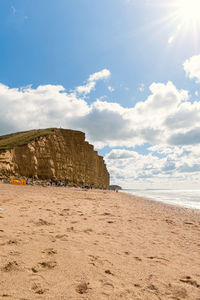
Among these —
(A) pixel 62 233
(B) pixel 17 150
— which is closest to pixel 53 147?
(B) pixel 17 150

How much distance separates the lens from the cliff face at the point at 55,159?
33188 mm

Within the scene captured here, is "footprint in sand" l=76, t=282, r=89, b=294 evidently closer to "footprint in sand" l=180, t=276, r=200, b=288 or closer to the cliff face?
"footprint in sand" l=180, t=276, r=200, b=288

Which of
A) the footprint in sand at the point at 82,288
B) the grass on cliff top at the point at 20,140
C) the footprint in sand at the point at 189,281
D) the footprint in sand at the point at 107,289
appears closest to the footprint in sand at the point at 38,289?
the footprint in sand at the point at 82,288

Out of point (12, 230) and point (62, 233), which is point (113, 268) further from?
point (12, 230)

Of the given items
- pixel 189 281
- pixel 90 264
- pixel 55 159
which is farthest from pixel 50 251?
pixel 55 159

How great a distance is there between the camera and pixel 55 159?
40875 millimetres

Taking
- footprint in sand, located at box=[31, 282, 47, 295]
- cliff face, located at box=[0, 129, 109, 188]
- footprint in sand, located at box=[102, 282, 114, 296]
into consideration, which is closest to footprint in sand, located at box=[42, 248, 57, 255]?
footprint in sand, located at box=[31, 282, 47, 295]

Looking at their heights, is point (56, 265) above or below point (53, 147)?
below

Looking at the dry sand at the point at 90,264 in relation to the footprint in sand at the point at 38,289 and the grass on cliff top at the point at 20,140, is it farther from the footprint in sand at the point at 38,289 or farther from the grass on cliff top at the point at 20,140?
the grass on cliff top at the point at 20,140

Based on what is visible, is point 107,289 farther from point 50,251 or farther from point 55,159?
point 55,159

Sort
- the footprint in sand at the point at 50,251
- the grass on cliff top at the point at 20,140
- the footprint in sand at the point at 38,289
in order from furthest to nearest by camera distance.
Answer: the grass on cliff top at the point at 20,140
the footprint in sand at the point at 50,251
the footprint in sand at the point at 38,289

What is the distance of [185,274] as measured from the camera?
376 cm

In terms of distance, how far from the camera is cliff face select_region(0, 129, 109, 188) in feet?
109

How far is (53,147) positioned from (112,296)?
40.1m
